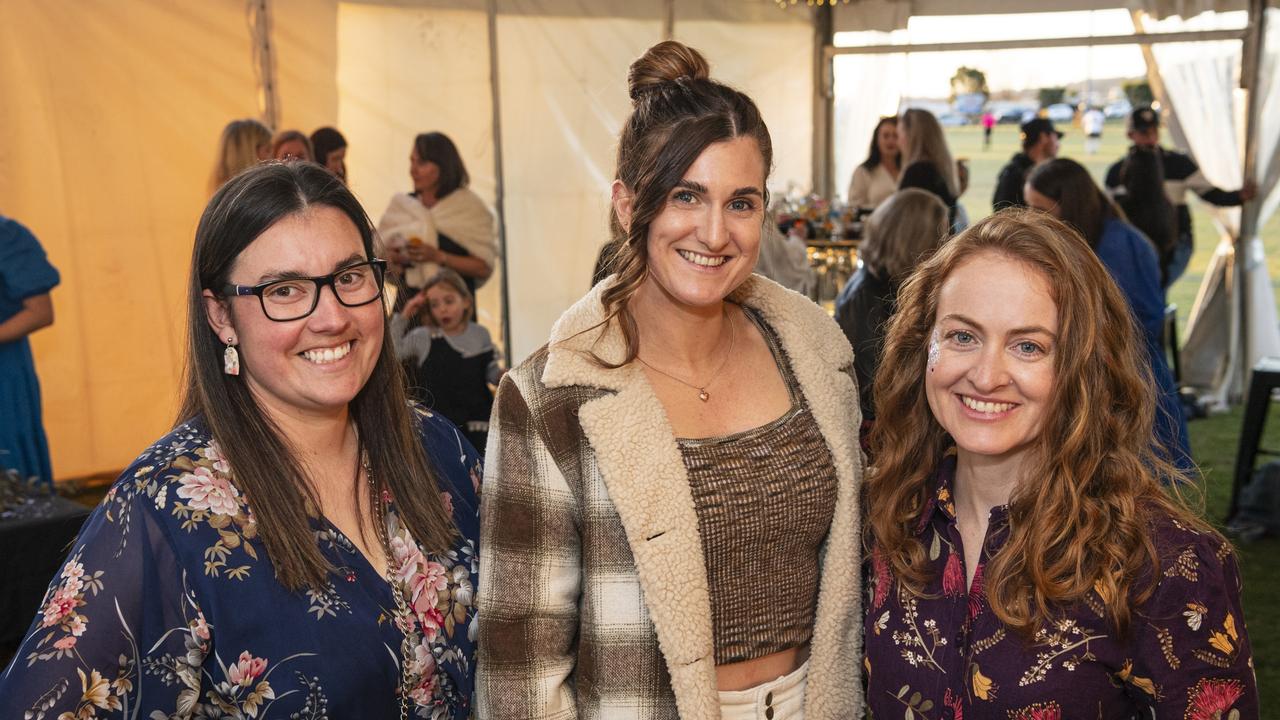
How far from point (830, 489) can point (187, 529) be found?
3.20 feet

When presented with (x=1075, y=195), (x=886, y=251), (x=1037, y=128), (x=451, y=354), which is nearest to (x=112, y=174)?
(x=451, y=354)

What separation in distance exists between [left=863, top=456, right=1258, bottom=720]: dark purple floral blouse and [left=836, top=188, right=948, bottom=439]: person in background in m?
2.45

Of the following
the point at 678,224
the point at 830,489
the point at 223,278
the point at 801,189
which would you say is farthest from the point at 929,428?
the point at 801,189

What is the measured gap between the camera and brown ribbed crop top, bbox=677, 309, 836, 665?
6.01ft

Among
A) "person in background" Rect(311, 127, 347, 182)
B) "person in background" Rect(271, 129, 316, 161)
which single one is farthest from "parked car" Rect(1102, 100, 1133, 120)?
"person in background" Rect(271, 129, 316, 161)

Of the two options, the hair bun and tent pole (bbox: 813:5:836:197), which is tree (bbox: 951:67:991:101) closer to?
tent pole (bbox: 813:5:836:197)

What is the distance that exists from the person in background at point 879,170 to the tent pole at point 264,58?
3.75 metres

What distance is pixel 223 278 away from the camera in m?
1.64

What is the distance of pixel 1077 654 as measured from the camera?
1530mm

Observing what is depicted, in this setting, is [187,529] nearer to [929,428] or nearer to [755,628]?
[755,628]

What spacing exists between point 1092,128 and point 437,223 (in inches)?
210

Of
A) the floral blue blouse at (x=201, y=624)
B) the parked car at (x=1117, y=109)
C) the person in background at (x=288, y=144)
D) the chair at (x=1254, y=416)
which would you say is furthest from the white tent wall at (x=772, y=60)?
the floral blue blouse at (x=201, y=624)

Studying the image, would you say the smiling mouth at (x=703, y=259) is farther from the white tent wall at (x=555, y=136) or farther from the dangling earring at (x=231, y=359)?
the white tent wall at (x=555, y=136)

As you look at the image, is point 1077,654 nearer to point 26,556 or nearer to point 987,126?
point 26,556
